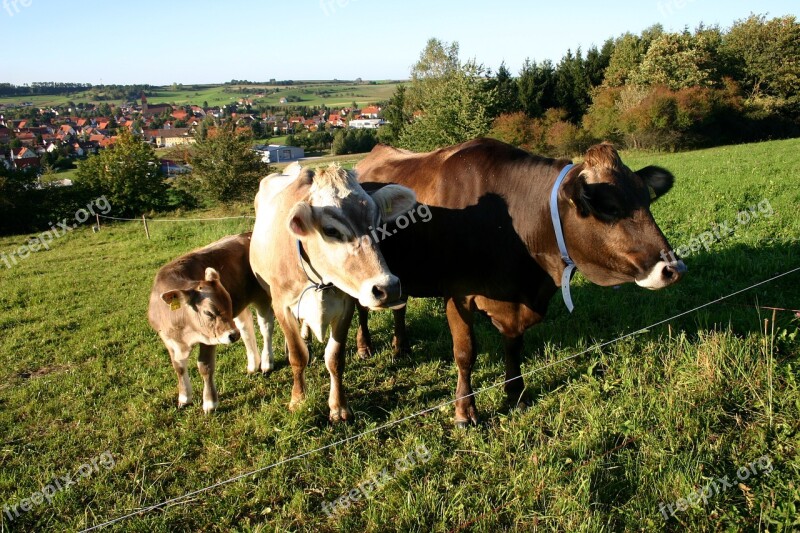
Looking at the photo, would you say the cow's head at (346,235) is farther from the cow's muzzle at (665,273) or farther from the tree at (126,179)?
the tree at (126,179)

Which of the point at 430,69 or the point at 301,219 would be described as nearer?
the point at 301,219

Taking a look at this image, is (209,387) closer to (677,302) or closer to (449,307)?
(449,307)

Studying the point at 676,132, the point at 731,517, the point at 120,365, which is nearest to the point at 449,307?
the point at 731,517

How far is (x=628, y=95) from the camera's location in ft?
122

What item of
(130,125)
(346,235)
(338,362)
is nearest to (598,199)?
(346,235)

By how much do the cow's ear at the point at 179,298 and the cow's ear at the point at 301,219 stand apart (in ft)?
5.39

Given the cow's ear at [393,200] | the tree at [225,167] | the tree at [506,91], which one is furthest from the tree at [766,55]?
the cow's ear at [393,200]

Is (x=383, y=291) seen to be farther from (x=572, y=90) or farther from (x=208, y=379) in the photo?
(x=572, y=90)

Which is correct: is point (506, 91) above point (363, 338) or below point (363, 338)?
above

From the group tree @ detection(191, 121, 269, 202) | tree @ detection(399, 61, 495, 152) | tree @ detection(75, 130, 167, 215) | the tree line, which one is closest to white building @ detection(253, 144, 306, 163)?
the tree line

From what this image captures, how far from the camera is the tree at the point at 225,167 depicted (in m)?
29.9

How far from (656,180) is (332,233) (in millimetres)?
2111

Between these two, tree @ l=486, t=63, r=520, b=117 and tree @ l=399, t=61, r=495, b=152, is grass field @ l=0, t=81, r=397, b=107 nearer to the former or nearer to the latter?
tree @ l=486, t=63, r=520, b=117

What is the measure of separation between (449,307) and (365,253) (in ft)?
3.79
